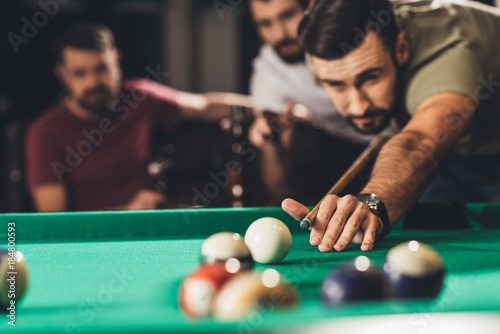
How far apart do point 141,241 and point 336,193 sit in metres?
0.68

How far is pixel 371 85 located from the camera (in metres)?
3.04

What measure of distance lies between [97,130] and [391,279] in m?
3.54

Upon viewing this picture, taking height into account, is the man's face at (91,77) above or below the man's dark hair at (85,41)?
below

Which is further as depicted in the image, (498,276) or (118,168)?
(118,168)

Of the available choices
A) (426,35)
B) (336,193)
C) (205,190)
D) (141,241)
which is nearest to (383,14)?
(426,35)

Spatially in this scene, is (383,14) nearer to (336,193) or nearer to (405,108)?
(405,108)

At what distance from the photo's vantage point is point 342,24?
3010 millimetres

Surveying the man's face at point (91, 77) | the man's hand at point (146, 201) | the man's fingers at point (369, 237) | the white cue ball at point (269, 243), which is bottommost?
the man's hand at point (146, 201)

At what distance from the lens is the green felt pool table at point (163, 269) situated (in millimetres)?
832

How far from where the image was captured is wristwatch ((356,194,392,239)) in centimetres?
179

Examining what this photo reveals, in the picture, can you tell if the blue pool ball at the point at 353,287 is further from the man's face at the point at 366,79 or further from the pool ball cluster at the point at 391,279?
the man's face at the point at 366,79

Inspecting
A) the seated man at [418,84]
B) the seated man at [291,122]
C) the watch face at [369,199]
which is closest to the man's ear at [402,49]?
the seated man at [418,84]

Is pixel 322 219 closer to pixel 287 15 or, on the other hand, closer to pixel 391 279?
pixel 391 279

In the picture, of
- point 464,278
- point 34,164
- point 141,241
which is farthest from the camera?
point 34,164
